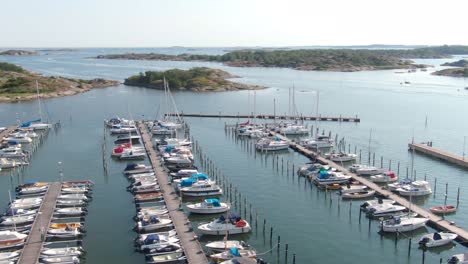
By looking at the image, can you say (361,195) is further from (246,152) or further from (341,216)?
(246,152)

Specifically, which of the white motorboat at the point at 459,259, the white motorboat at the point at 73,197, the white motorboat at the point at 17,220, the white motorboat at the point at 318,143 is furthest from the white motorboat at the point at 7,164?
the white motorboat at the point at 459,259

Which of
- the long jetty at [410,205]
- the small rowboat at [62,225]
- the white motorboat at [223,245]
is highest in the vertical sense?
the small rowboat at [62,225]

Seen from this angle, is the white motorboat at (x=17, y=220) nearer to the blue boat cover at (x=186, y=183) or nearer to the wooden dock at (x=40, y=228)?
the wooden dock at (x=40, y=228)

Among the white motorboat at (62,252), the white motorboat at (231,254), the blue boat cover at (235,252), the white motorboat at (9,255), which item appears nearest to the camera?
the white motorboat at (9,255)

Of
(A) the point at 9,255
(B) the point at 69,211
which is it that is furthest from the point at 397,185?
(A) the point at 9,255

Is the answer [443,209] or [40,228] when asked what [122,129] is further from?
[443,209]

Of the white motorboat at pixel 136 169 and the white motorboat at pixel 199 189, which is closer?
the white motorboat at pixel 199 189

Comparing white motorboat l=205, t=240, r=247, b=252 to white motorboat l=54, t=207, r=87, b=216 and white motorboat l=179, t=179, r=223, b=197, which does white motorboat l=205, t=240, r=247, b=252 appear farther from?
white motorboat l=54, t=207, r=87, b=216
